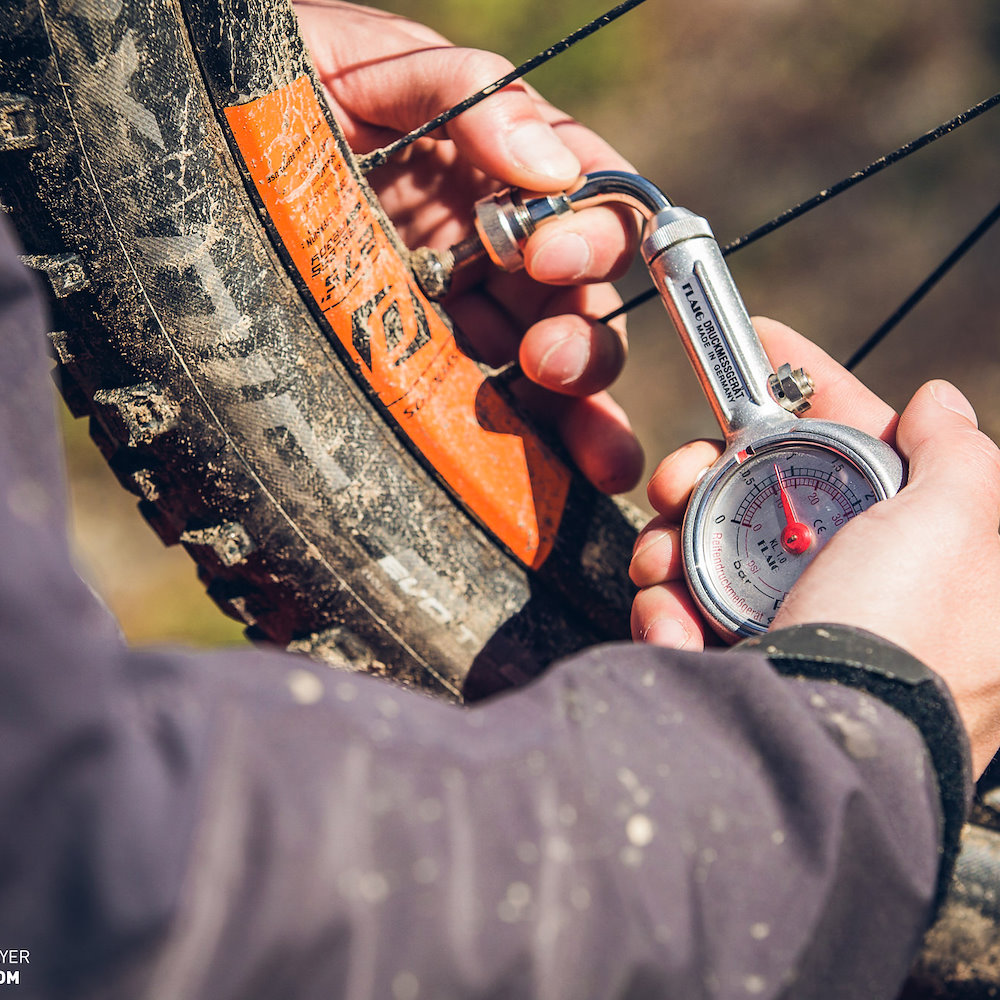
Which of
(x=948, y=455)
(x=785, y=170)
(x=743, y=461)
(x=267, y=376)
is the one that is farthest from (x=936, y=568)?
(x=785, y=170)

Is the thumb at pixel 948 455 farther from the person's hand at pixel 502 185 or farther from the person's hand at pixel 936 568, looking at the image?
the person's hand at pixel 502 185

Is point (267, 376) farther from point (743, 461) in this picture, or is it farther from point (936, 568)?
Answer: point (936, 568)

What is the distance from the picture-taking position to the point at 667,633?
2.73 ft

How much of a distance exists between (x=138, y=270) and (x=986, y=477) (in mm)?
770

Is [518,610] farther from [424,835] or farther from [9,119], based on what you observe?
[9,119]

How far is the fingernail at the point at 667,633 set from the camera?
83 cm

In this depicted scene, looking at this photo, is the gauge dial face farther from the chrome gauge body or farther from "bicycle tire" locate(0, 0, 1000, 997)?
"bicycle tire" locate(0, 0, 1000, 997)

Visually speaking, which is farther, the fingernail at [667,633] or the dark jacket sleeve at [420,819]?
the fingernail at [667,633]

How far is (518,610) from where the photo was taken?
38.0 inches

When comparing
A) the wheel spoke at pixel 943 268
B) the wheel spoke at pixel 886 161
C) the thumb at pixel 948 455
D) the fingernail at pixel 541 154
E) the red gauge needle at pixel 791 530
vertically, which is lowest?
the red gauge needle at pixel 791 530

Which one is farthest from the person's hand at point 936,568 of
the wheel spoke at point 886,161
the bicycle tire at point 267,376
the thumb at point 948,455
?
the bicycle tire at point 267,376

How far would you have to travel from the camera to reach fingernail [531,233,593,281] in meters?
0.94

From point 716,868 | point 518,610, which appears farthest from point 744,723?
point 518,610

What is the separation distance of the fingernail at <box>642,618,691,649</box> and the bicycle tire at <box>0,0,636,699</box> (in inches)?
6.7
